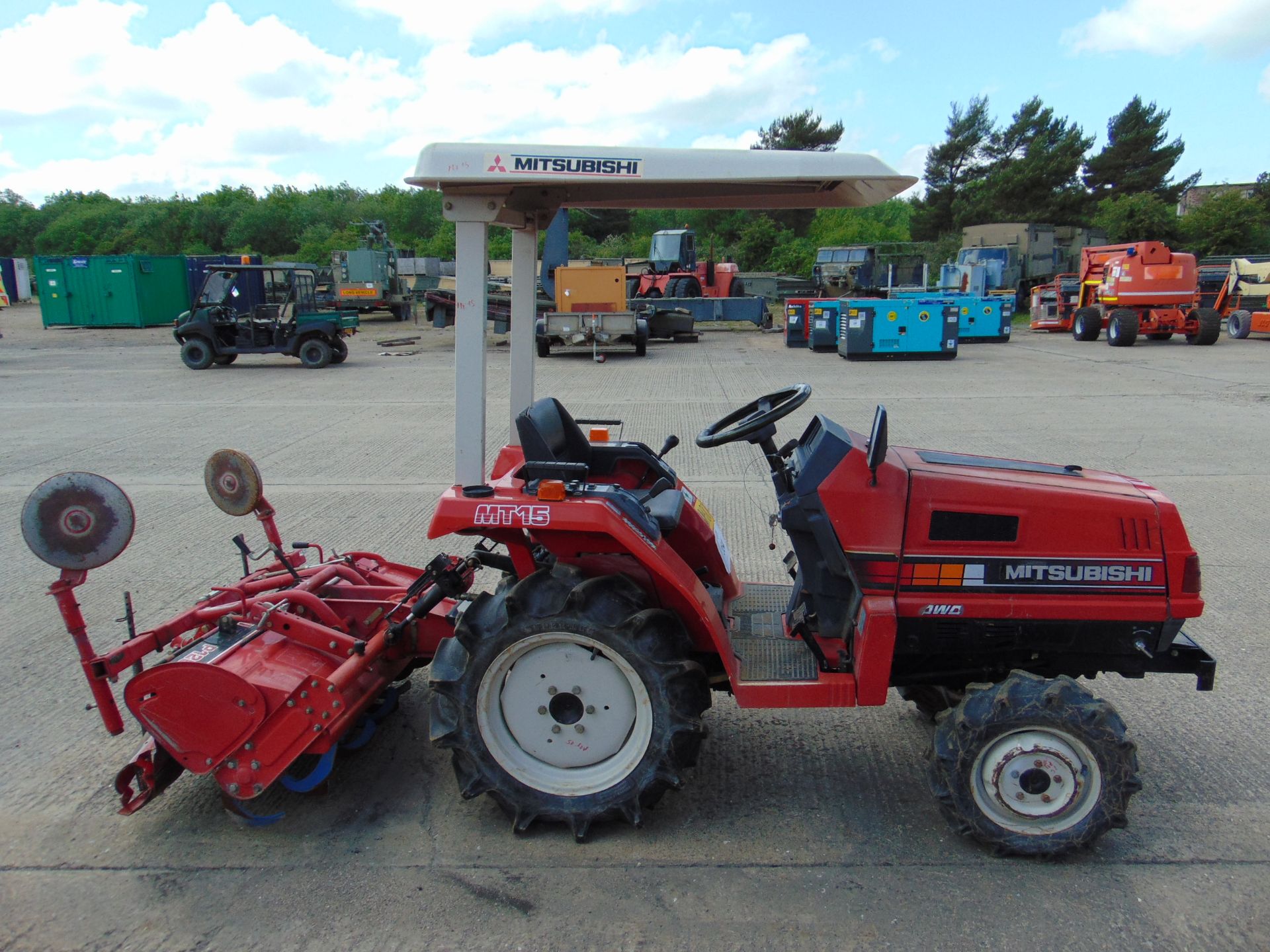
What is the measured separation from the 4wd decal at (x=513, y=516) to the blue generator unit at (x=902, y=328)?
14730 millimetres

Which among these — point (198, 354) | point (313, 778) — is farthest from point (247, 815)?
point (198, 354)

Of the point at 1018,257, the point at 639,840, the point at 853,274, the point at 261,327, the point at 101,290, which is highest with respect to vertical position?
the point at 1018,257

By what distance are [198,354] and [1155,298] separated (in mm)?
18370

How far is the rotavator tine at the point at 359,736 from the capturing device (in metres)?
3.37

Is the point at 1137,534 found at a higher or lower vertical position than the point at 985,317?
lower

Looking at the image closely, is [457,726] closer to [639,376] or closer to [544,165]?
[544,165]

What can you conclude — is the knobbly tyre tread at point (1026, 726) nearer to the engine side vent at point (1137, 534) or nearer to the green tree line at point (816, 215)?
the engine side vent at point (1137, 534)

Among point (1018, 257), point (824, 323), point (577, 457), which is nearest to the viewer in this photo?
point (577, 457)

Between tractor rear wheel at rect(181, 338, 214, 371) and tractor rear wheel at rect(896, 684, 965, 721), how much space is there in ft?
51.3

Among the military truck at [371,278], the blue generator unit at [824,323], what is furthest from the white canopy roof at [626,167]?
the military truck at [371,278]

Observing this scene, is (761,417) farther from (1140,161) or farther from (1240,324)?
(1140,161)

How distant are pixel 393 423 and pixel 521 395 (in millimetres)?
6945

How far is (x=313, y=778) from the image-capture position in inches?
119

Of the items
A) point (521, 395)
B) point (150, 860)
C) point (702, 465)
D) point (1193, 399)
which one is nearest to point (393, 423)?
point (702, 465)
